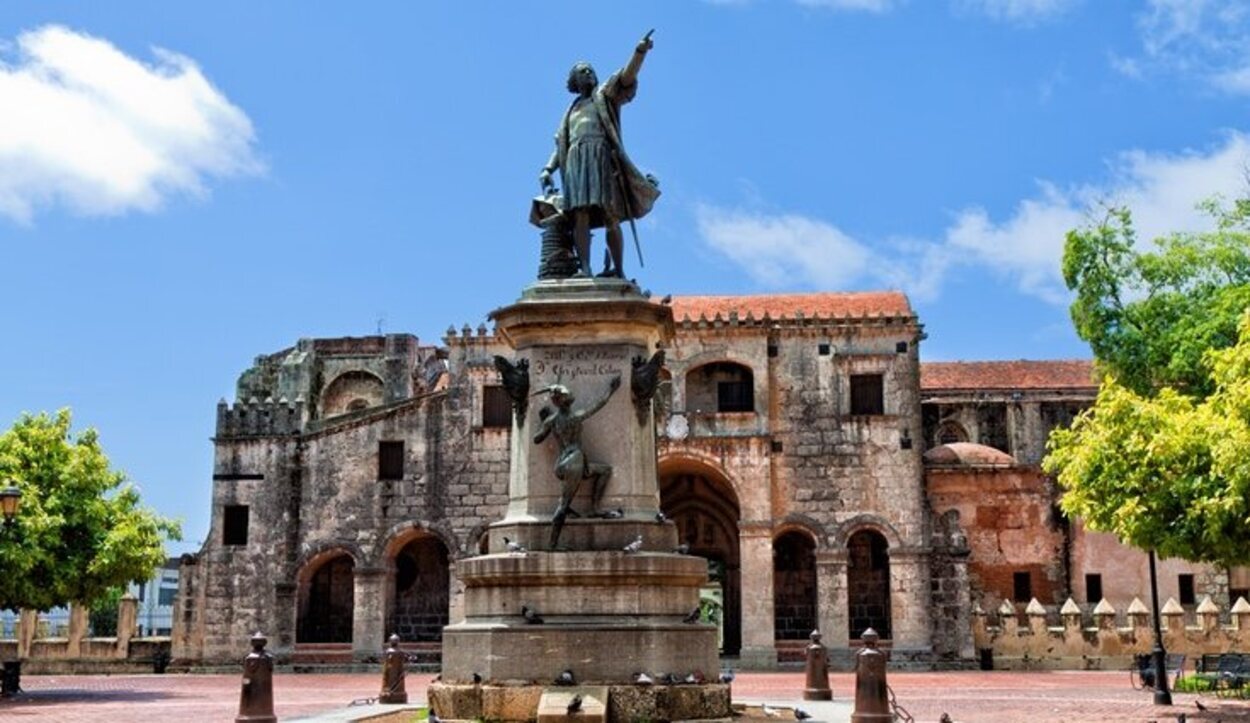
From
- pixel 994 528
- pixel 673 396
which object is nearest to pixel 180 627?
pixel 673 396

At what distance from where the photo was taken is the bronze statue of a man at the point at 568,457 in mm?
12875

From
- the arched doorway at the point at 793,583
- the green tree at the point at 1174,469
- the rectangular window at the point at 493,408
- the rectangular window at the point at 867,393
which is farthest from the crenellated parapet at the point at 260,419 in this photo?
the green tree at the point at 1174,469

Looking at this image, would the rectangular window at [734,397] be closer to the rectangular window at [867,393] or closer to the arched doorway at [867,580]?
the rectangular window at [867,393]

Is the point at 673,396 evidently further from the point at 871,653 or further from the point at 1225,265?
the point at 871,653

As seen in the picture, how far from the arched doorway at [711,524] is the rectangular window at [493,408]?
200 inches

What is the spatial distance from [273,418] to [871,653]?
2901 centimetres

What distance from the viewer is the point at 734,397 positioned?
38.5 metres

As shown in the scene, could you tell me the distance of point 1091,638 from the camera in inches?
1371

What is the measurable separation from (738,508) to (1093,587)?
10.4m

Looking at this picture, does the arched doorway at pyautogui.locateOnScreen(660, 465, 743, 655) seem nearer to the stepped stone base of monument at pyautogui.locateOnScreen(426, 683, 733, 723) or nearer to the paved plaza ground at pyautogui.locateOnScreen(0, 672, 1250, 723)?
the paved plaza ground at pyautogui.locateOnScreen(0, 672, 1250, 723)

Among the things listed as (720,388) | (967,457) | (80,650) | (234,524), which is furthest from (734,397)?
(80,650)

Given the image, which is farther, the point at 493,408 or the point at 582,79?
the point at 493,408

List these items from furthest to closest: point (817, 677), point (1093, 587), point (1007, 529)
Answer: point (1007, 529) → point (1093, 587) → point (817, 677)

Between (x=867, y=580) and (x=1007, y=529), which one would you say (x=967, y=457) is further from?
(x=867, y=580)
